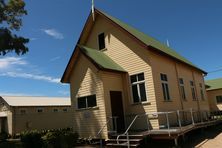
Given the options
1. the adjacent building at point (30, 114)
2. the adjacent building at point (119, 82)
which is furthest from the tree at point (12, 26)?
the adjacent building at point (30, 114)

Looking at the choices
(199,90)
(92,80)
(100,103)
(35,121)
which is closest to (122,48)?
(92,80)

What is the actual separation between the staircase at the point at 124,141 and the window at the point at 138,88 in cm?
302

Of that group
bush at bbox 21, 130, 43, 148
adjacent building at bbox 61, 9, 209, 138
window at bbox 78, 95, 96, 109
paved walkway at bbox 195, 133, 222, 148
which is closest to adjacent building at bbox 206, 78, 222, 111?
adjacent building at bbox 61, 9, 209, 138

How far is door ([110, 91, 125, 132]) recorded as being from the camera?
1544 cm

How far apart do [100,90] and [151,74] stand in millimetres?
3256

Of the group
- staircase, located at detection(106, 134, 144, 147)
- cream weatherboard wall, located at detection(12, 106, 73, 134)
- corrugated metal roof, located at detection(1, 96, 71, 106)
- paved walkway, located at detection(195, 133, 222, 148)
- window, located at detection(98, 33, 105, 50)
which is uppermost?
window, located at detection(98, 33, 105, 50)

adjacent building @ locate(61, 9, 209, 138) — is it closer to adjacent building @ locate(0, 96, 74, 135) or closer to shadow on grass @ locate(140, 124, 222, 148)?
shadow on grass @ locate(140, 124, 222, 148)

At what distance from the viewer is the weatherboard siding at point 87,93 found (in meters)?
14.9

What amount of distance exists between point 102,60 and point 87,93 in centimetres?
237

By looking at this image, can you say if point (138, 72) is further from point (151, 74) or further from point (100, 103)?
point (100, 103)

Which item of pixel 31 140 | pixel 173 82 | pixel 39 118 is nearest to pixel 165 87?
pixel 173 82

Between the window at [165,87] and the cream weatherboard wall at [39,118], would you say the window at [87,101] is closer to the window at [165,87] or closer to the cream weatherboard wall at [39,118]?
the window at [165,87]

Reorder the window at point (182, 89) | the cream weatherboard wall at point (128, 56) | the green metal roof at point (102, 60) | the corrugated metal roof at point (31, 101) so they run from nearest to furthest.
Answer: the cream weatherboard wall at point (128, 56) → the green metal roof at point (102, 60) → the window at point (182, 89) → the corrugated metal roof at point (31, 101)

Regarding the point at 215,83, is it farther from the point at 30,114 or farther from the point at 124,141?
the point at 124,141
